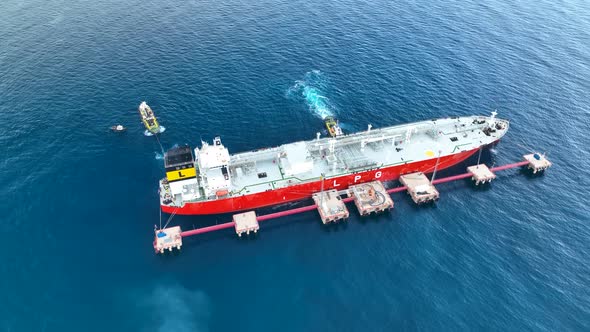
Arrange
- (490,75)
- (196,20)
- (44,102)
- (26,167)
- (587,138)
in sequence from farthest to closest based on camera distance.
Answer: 1. (196,20)
2. (490,75)
3. (44,102)
4. (587,138)
5. (26,167)

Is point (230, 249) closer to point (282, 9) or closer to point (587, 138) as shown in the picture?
point (587, 138)

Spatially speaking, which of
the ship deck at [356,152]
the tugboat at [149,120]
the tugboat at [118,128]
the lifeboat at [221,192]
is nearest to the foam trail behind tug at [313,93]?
the ship deck at [356,152]

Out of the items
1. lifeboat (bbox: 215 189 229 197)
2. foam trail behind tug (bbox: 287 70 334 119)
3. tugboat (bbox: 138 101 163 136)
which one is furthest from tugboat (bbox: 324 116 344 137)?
tugboat (bbox: 138 101 163 136)

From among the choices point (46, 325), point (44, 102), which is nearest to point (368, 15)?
point (44, 102)

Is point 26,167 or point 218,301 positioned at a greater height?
point 26,167

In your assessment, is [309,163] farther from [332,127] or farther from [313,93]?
[313,93]

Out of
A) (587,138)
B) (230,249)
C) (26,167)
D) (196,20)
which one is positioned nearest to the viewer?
(230,249)

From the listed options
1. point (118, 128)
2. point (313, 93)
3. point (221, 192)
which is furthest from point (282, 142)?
point (118, 128)
